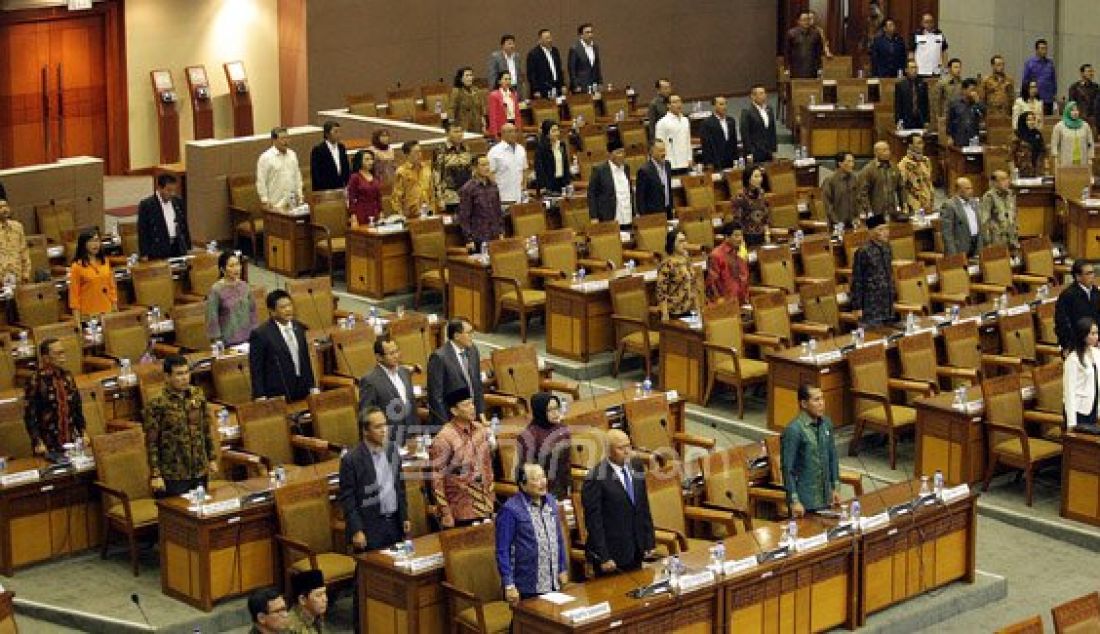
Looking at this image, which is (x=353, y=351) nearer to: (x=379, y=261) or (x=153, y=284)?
(x=153, y=284)

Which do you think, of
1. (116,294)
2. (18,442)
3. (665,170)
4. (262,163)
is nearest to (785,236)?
(665,170)

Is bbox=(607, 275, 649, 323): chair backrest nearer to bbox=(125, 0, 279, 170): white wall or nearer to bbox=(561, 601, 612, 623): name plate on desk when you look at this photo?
bbox=(561, 601, 612, 623): name plate on desk

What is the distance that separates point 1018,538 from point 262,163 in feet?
26.7

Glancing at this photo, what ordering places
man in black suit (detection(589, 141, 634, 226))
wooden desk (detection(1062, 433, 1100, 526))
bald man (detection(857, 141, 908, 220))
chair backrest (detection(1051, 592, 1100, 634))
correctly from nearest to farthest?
chair backrest (detection(1051, 592, 1100, 634)) → wooden desk (detection(1062, 433, 1100, 526)) → man in black suit (detection(589, 141, 634, 226)) → bald man (detection(857, 141, 908, 220))

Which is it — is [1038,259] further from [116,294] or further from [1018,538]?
[116,294]

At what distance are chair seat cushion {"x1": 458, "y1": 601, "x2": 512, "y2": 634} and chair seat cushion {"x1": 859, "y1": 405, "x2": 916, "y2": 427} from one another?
15.8ft

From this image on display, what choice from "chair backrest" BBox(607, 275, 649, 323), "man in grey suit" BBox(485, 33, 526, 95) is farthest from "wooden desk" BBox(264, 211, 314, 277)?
"man in grey suit" BBox(485, 33, 526, 95)

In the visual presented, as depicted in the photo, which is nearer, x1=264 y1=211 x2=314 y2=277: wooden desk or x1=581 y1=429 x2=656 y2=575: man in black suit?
x1=581 y1=429 x2=656 y2=575: man in black suit

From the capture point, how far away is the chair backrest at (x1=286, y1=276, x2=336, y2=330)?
17.8 meters

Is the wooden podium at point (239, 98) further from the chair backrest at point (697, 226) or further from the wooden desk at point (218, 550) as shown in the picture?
Answer: the wooden desk at point (218, 550)

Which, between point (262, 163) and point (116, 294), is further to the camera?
point (262, 163)

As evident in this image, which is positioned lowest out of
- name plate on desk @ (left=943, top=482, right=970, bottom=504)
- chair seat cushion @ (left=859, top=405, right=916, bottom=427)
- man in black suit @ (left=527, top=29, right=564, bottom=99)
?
name plate on desk @ (left=943, top=482, right=970, bottom=504)

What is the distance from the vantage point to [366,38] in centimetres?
2706

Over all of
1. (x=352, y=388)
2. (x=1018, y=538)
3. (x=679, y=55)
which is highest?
(x=679, y=55)
